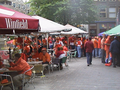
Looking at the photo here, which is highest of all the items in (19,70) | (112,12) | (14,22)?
(112,12)

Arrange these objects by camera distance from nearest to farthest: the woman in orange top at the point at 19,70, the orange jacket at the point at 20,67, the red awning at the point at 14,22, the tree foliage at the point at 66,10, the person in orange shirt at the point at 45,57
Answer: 1. the red awning at the point at 14,22
2. the woman in orange top at the point at 19,70
3. the orange jacket at the point at 20,67
4. the person in orange shirt at the point at 45,57
5. the tree foliage at the point at 66,10

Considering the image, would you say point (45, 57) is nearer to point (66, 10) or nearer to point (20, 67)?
point (20, 67)

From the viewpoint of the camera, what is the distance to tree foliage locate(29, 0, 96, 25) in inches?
925

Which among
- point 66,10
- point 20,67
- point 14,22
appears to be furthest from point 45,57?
point 66,10

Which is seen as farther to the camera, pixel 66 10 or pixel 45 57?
pixel 66 10

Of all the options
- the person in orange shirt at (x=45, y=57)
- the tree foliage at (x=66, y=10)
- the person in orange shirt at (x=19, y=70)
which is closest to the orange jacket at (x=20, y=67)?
the person in orange shirt at (x=19, y=70)

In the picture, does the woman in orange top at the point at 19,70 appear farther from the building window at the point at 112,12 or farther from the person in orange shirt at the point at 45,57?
the building window at the point at 112,12

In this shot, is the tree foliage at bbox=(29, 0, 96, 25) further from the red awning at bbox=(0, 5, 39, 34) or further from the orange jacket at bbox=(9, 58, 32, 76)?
the red awning at bbox=(0, 5, 39, 34)

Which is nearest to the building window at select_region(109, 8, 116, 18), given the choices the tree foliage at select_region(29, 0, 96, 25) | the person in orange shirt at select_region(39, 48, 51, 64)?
the tree foliage at select_region(29, 0, 96, 25)

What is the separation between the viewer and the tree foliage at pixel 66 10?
2350cm

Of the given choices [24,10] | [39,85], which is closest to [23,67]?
[39,85]

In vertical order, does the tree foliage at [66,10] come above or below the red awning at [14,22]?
above

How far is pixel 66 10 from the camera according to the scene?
23.5m

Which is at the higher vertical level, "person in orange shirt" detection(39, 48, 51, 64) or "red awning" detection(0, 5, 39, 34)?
"red awning" detection(0, 5, 39, 34)
